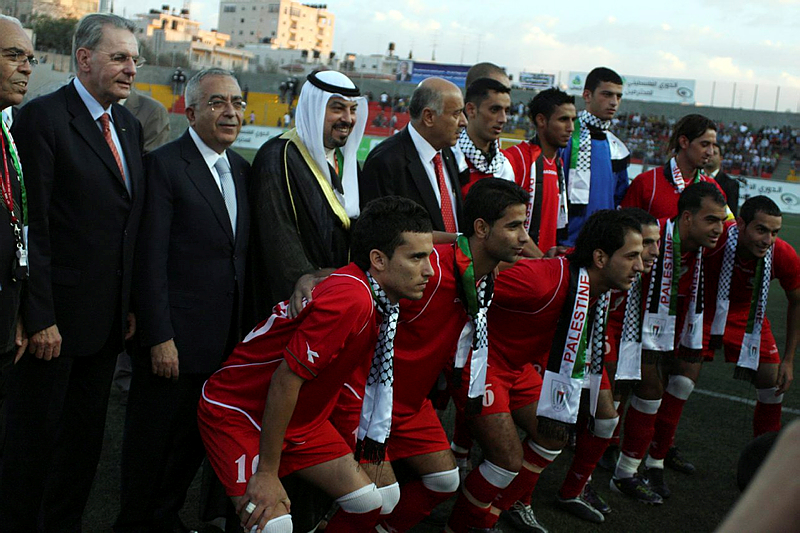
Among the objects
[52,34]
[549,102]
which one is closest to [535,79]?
[52,34]

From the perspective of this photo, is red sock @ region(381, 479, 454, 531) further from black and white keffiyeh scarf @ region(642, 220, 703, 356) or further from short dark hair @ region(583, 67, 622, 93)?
short dark hair @ region(583, 67, 622, 93)

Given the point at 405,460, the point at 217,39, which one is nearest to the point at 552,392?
the point at 405,460

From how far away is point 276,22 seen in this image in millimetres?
127188

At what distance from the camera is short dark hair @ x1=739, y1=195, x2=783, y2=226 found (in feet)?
15.7

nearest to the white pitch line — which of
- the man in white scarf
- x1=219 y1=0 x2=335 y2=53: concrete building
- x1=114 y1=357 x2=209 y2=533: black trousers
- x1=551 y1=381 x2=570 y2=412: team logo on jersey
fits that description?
x1=551 y1=381 x2=570 y2=412: team logo on jersey

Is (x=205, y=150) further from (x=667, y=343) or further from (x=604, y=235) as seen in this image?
(x=667, y=343)

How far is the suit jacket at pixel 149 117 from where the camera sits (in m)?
5.21

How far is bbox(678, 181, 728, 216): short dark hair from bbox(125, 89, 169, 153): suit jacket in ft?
11.2

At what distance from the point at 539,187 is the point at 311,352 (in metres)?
2.65

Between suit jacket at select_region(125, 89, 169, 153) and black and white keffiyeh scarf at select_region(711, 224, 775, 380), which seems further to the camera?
suit jacket at select_region(125, 89, 169, 153)

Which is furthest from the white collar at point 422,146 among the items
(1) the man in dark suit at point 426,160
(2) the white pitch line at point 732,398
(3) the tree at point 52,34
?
(3) the tree at point 52,34

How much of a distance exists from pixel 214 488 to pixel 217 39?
123 m

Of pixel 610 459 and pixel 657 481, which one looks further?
pixel 610 459

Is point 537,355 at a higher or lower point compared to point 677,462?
higher
